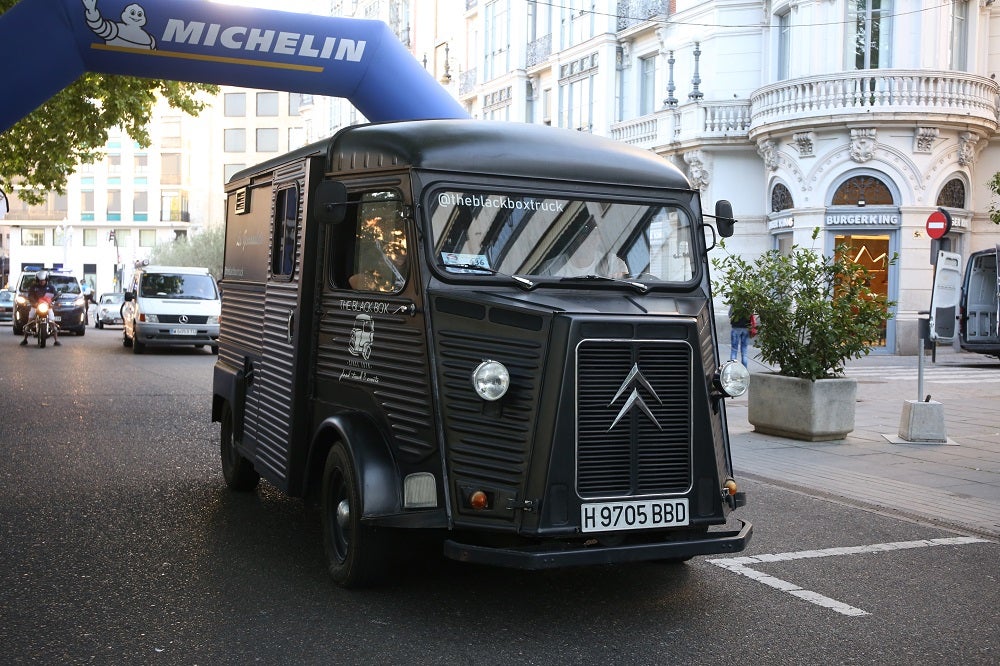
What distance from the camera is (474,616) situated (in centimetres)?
549

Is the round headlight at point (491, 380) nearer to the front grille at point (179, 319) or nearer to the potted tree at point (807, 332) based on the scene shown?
the potted tree at point (807, 332)

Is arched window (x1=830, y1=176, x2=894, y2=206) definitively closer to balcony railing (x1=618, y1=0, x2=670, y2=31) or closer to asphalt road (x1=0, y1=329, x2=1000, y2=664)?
balcony railing (x1=618, y1=0, x2=670, y2=31)

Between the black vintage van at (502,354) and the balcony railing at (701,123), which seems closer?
the black vintage van at (502,354)

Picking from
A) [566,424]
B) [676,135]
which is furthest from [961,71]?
[566,424]

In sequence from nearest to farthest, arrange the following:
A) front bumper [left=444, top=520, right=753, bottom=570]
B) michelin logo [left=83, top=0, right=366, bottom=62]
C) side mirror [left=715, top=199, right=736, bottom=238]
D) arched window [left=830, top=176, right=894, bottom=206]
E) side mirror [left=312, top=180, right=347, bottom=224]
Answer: front bumper [left=444, top=520, right=753, bottom=570]
side mirror [left=312, top=180, right=347, bottom=224]
side mirror [left=715, top=199, right=736, bottom=238]
michelin logo [left=83, top=0, right=366, bottom=62]
arched window [left=830, top=176, right=894, bottom=206]

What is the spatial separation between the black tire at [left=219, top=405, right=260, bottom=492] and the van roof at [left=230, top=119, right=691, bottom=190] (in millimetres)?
2789

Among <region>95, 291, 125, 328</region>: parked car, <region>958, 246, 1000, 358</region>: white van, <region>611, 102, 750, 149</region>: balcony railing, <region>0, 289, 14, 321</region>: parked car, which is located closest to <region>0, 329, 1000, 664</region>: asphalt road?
<region>958, 246, 1000, 358</region>: white van

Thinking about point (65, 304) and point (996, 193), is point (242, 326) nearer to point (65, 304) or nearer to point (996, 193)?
point (996, 193)

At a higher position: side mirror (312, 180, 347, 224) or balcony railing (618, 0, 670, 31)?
balcony railing (618, 0, 670, 31)

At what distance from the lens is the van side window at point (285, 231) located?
7.01m

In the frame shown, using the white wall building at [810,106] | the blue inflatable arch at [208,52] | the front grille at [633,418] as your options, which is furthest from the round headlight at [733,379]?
the white wall building at [810,106]

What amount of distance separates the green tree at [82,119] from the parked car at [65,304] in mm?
8627

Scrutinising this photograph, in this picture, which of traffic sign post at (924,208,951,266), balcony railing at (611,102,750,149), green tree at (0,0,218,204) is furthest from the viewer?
balcony railing at (611,102,750,149)

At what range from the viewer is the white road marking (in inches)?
232
